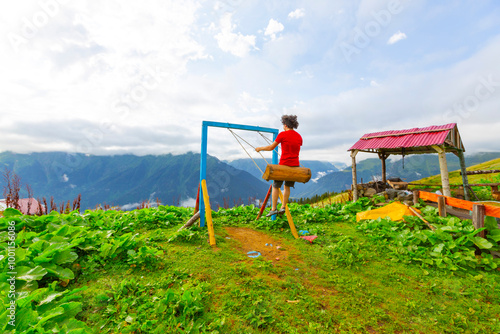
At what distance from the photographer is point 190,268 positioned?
405 cm

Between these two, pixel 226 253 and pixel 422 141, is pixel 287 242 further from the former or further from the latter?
pixel 422 141

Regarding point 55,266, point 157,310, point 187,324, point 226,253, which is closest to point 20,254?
point 55,266

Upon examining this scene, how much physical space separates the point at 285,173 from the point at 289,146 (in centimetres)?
85

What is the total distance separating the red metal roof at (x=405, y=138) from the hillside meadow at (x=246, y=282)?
7.69 metres

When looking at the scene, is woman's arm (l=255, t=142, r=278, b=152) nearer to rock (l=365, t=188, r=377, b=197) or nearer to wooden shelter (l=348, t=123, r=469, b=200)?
wooden shelter (l=348, t=123, r=469, b=200)

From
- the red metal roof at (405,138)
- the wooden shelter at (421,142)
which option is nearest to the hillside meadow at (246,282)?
the wooden shelter at (421,142)

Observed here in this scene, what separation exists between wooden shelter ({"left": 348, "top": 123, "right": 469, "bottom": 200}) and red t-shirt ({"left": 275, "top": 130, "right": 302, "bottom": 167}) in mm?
9181

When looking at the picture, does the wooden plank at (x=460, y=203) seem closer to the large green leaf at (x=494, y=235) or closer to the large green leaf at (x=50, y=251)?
the large green leaf at (x=494, y=235)

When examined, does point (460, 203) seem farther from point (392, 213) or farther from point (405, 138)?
point (405, 138)

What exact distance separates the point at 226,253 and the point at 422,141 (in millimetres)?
12621

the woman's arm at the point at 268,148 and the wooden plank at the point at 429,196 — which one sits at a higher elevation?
the woman's arm at the point at 268,148

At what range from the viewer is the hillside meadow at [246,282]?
2729 millimetres

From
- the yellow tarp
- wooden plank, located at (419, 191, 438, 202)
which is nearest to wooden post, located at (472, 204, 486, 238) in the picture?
the yellow tarp

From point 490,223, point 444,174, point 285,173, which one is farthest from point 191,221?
point 444,174
